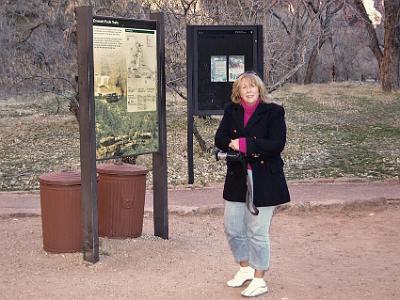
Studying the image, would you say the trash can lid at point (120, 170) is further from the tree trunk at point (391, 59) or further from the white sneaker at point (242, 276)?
the tree trunk at point (391, 59)

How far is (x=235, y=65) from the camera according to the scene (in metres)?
9.89

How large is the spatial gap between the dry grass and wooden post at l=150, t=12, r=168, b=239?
3576 millimetres

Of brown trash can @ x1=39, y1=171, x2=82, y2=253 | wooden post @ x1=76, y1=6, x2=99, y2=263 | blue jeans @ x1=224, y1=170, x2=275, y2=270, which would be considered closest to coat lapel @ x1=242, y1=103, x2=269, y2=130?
blue jeans @ x1=224, y1=170, x2=275, y2=270

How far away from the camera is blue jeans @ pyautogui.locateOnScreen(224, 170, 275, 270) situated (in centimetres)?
500

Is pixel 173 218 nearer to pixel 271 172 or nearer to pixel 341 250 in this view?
pixel 341 250

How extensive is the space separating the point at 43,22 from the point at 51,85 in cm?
195

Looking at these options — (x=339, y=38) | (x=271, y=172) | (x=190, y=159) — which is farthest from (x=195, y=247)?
(x=339, y=38)

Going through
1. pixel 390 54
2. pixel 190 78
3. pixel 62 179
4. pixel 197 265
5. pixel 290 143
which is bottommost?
pixel 197 265

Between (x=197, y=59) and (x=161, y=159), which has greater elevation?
(x=197, y=59)

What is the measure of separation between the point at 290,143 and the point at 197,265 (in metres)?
9.57

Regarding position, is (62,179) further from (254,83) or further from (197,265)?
(254,83)

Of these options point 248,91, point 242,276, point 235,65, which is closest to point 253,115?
point 248,91

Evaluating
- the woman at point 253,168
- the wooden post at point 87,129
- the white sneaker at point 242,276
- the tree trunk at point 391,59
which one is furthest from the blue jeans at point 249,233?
the tree trunk at point 391,59

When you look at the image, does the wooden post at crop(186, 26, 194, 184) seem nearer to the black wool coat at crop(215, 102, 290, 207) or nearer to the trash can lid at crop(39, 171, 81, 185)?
the trash can lid at crop(39, 171, 81, 185)
